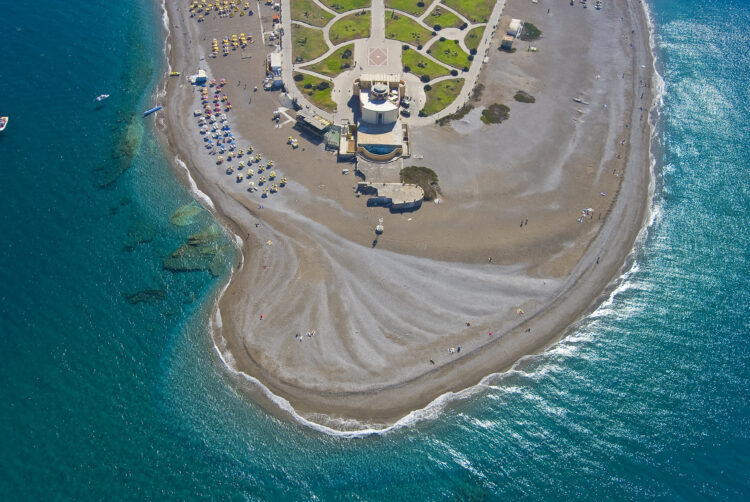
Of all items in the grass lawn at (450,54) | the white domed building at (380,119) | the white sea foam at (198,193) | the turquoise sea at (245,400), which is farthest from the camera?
the grass lawn at (450,54)

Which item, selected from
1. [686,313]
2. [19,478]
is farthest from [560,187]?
[19,478]

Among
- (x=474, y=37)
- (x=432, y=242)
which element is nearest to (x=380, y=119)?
(x=432, y=242)

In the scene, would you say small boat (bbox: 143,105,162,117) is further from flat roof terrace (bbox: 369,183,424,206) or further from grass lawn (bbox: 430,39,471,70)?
grass lawn (bbox: 430,39,471,70)

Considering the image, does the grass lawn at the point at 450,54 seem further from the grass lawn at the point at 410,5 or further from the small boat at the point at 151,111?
the small boat at the point at 151,111

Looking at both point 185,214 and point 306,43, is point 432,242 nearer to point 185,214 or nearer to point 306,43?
point 185,214

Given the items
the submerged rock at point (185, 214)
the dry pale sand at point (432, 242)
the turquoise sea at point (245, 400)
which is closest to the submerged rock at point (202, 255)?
the turquoise sea at point (245, 400)

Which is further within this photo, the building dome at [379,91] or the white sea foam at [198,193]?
the building dome at [379,91]

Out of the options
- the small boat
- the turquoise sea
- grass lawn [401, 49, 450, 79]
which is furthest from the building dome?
the small boat
